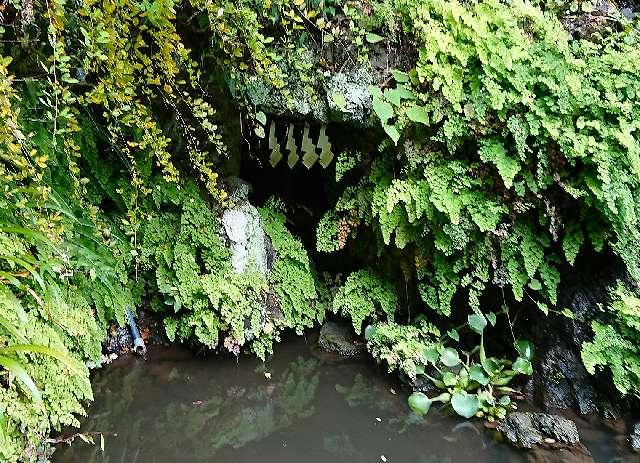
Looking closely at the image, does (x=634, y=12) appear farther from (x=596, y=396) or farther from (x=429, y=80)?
(x=596, y=396)

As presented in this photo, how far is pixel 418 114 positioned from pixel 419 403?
233 centimetres

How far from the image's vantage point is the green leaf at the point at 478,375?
447 centimetres

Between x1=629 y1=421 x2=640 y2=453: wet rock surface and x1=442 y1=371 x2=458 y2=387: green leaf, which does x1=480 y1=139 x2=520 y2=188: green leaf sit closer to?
x1=442 y1=371 x2=458 y2=387: green leaf

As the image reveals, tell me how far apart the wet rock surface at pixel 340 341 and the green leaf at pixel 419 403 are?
37.5 inches

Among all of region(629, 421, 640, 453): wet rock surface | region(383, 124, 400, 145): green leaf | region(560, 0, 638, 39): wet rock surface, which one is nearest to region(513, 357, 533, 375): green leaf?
region(629, 421, 640, 453): wet rock surface

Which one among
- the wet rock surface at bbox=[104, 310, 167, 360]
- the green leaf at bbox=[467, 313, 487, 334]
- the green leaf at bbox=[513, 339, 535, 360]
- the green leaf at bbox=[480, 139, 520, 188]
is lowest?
the wet rock surface at bbox=[104, 310, 167, 360]

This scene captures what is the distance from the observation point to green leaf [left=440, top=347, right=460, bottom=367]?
454 cm

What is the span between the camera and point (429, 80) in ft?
13.5

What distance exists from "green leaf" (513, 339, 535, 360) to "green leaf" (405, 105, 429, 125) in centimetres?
213

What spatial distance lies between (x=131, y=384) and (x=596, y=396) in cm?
394

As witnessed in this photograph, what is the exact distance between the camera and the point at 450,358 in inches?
179

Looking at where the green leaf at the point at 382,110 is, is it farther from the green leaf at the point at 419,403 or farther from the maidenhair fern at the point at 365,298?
the green leaf at the point at 419,403

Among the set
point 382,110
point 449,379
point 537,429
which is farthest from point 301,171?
point 537,429

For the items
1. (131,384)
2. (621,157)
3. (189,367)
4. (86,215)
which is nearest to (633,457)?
(621,157)
